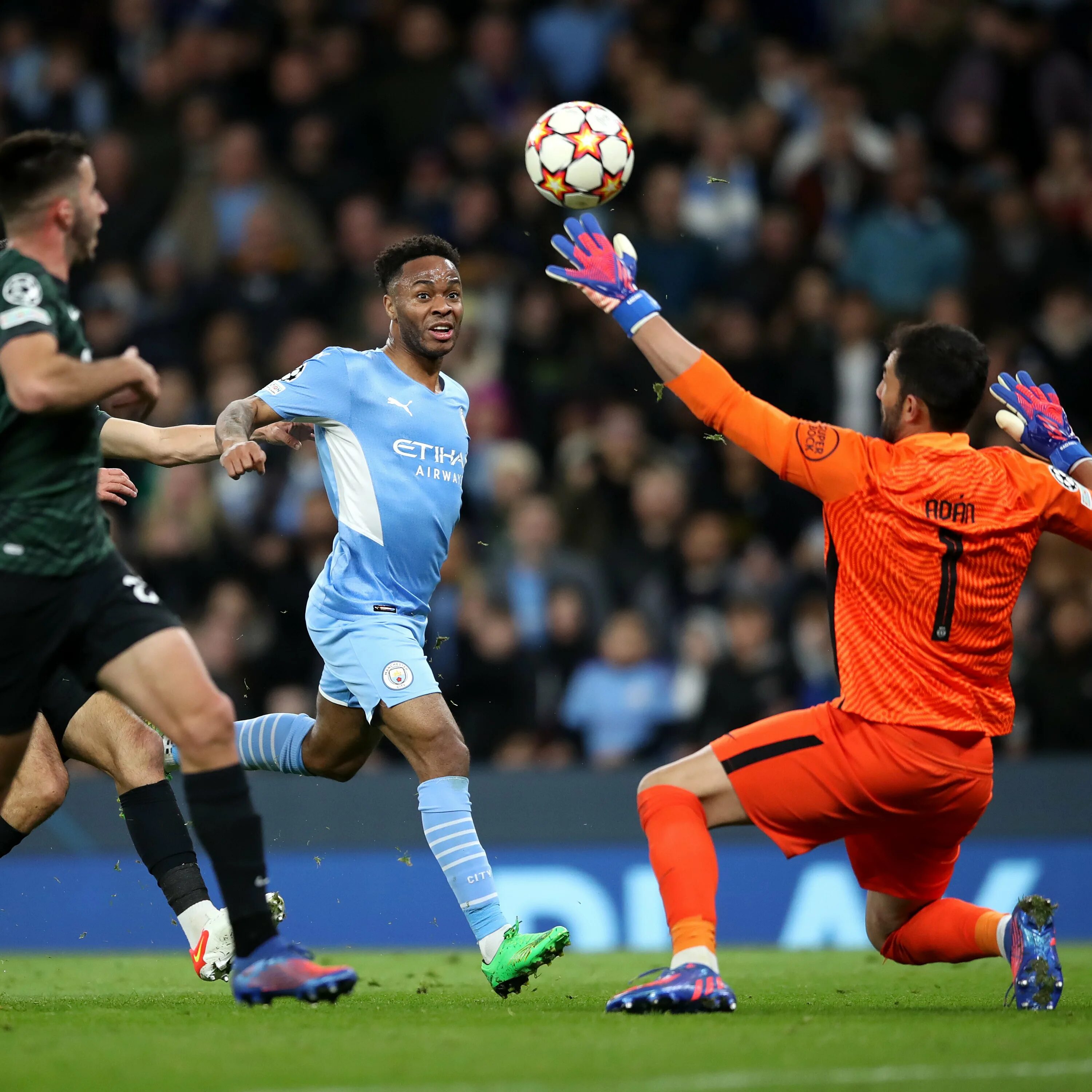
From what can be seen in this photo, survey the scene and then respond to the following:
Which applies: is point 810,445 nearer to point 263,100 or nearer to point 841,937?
point 841,937

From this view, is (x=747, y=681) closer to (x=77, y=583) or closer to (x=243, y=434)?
(x=243, y=434)

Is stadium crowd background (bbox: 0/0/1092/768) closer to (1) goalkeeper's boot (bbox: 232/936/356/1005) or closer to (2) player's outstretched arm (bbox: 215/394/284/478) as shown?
(2) player's outstretched arm (bbox: 215/394/284/478)

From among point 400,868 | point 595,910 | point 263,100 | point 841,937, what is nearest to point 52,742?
point 400,868

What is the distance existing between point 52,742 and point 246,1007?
1655 millimetres

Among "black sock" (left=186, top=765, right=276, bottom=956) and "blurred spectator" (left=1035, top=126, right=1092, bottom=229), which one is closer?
"black sock" (left=186, top=765, right=276, bottom=956)

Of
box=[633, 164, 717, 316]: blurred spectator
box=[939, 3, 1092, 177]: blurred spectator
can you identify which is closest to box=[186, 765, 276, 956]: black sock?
box=[633, 164, 717, 316]: blurred spectator

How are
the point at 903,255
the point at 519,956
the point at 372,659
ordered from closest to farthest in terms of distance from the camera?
the point at 519,956
the point at 372,659
the point at 903,255

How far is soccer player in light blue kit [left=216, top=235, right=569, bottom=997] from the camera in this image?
627 centimetres

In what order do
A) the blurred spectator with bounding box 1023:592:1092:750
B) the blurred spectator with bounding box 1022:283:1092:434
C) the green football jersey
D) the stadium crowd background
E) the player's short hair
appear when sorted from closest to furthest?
the green football jersey < the player's short hair < the blurred spectator with bounding box 1023:592:1092:750 < the stadium crowd background < the blurred spectator with bounding box 1022:283:1092:434

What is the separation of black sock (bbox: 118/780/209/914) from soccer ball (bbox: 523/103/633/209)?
2.92 metres

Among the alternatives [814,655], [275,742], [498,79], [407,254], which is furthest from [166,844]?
[498,79]

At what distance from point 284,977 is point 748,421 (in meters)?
Result: 2.22

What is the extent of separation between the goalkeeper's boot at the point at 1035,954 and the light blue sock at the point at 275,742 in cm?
288

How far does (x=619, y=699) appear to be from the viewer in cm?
1084
